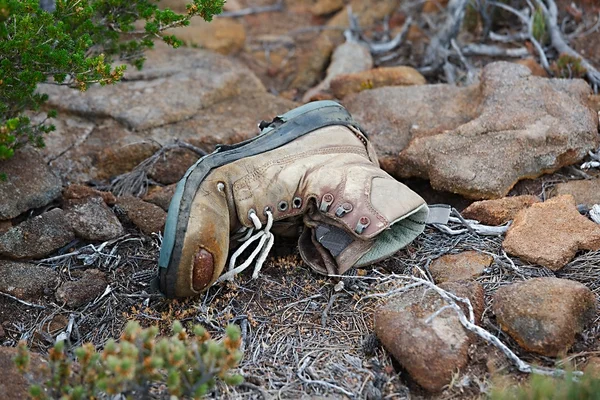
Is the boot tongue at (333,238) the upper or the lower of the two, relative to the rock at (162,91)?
upper

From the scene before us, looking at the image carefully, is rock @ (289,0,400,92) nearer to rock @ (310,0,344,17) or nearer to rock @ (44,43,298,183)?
rock @ (310,0,344,17)

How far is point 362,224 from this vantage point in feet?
8.29

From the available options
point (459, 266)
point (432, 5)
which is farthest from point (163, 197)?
point (432, 5)

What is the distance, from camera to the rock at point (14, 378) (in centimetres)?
202

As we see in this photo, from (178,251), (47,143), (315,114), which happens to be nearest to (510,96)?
(315,114)

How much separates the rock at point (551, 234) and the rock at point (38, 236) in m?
1.71

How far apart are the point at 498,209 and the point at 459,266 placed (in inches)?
14.4

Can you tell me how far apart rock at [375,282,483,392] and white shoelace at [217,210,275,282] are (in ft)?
1.68

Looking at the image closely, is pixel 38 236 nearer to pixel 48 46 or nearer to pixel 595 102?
pixel 48 46

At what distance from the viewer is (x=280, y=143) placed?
2740mm

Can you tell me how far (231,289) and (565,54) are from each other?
8.06 ft

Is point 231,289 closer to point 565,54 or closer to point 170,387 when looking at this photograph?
point 170,387

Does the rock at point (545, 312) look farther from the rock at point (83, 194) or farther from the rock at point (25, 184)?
the rock at point (25, 184)

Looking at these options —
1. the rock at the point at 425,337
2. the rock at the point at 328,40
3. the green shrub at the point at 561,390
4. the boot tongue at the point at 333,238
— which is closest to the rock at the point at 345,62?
the rock at the point at 328,40
